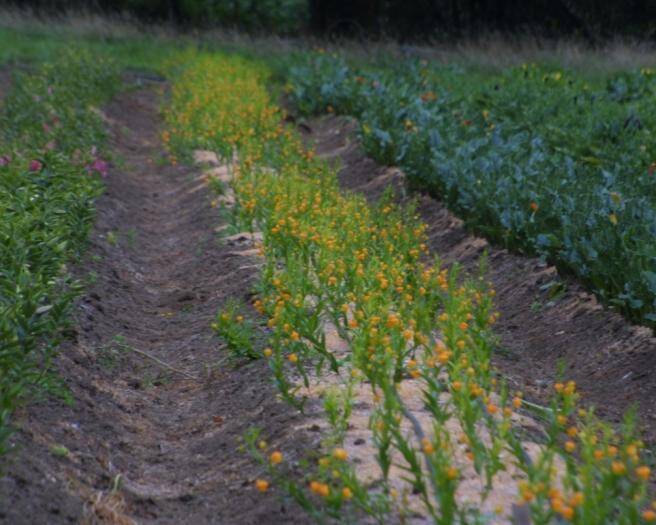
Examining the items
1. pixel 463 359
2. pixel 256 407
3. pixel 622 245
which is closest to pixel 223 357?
pixel 256 407

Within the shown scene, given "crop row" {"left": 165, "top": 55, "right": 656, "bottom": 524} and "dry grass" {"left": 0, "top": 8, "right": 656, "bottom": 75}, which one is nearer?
"crop row" {"left": 165, "top": 55, "right": 656, "bottom": 524}

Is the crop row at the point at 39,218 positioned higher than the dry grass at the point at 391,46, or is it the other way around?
the crop row at the point at 39,218

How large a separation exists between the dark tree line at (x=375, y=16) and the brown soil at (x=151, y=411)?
68.0ft

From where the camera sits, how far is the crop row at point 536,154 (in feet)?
21.7

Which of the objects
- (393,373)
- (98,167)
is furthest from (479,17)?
(393,373)

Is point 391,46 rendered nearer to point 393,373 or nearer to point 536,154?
point 536,154

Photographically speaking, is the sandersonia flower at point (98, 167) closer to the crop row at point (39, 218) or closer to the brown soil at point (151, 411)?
the crop row at point (39, 218)

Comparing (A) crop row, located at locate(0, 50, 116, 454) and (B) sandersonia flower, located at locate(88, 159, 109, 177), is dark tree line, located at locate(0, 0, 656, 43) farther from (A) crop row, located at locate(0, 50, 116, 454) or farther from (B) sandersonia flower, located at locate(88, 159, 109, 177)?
(B) sandersonia flower, located at locate(88, 159, 109, 177)

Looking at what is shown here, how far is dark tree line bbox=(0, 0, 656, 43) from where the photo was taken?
28859 millimetres

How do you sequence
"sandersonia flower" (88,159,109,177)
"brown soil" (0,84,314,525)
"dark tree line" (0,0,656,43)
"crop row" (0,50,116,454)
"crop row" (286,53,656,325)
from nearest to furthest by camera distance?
"brown soil" (0,84,314,525), "crop row" (0,50,116,454), "crop row" (286,53,656,325), "sandersonia flower" (88,159,109,177), "dark tree line" (0,0,656,43)

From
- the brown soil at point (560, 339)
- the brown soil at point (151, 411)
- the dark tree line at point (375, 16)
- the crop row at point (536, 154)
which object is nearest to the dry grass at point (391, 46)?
the dark tree line at point (375, 16)

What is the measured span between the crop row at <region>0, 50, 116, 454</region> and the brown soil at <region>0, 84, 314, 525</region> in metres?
0.20

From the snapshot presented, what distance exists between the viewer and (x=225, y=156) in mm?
10758

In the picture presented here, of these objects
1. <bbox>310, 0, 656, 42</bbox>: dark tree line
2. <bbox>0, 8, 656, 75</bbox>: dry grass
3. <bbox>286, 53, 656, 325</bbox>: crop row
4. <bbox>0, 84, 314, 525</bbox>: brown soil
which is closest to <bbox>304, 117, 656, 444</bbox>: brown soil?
<bbox>286, 53, 656, 325</bbox>: crop row
